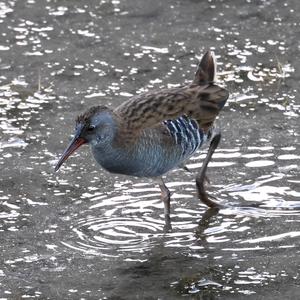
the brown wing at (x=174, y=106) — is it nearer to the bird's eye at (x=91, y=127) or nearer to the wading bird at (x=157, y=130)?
the wading bird at (x=157, y=130)

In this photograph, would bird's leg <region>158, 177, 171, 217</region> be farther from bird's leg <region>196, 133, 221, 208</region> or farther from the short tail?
the short tail

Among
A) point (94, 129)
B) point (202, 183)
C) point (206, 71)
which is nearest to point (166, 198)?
point (202, 183)

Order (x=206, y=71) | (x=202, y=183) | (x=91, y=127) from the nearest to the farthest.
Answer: (x=91, y=127), (x=202, y=183), (x=206, y=71)

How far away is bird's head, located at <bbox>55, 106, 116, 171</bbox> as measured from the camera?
21.2 feet

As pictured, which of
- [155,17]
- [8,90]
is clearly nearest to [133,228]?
[8,90]

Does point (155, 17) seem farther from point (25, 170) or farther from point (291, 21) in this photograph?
point (25, 170)

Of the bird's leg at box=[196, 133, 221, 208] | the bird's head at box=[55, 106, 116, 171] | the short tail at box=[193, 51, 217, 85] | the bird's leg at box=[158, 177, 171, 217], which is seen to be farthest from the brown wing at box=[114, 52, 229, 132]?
the bird's leg at box=[158, 177, 171, 217]

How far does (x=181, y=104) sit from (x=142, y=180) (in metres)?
0.84

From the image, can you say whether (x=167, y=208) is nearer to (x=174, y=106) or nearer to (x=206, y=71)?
(x=174, y=106)

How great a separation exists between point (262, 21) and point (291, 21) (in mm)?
272

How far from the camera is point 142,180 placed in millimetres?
7633

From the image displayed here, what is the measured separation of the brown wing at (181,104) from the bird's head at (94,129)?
177mm

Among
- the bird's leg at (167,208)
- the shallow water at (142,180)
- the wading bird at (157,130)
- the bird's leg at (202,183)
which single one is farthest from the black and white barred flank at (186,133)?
the shallow water at (142,180)

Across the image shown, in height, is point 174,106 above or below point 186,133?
above
